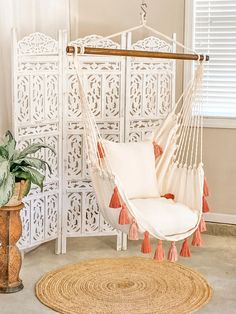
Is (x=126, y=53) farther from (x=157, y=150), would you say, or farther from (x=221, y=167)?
(x=221, y=167)

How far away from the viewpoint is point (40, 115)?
403cm

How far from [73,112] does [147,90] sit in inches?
21.5

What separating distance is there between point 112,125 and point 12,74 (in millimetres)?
826

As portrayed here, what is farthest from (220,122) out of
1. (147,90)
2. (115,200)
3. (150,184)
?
(115,200)

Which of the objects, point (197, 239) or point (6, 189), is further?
point (197, 239)

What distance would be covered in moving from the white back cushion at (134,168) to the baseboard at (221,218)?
1.06m

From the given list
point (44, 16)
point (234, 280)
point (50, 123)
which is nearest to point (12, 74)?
point (50, 123)

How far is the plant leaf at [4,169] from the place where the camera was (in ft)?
11.0

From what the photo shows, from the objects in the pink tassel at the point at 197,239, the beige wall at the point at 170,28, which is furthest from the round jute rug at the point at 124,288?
the beige wall at the point at 170,28

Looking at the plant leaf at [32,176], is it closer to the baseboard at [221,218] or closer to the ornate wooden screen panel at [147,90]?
the ornate wooden screen panel at [147,90]

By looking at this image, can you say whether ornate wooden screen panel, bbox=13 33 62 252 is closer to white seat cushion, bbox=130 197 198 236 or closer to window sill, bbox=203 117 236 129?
white seat cushion, bbox=130 197 198 236

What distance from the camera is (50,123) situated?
13.4 feet

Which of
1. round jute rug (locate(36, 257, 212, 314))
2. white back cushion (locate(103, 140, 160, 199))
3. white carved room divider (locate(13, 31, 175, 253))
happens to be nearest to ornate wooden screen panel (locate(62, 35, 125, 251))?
white carved room divider (locate(13, 31, 175, 253))

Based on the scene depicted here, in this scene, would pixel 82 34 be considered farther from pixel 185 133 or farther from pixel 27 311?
pixel 27 311
